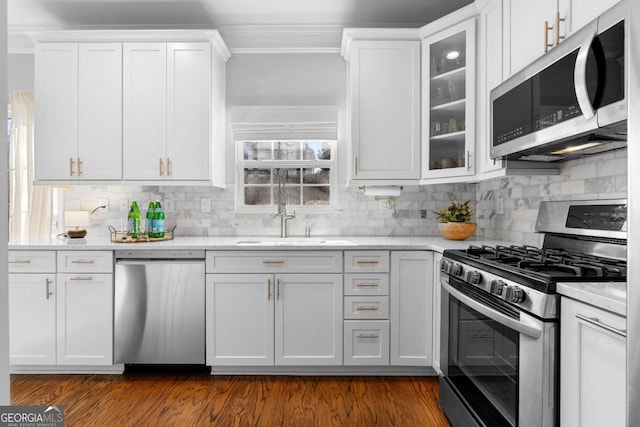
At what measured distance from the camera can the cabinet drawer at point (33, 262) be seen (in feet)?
9.29

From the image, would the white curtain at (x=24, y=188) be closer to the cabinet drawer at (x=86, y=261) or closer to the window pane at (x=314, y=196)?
the cabinet drawer at (x=86, y=261)

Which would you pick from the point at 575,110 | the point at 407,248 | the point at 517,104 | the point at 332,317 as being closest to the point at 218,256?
the point at 332,317

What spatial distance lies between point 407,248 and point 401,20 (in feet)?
6.06

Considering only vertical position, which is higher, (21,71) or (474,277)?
(21,71)

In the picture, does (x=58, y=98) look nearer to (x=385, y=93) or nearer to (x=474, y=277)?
(x=385, y=93)

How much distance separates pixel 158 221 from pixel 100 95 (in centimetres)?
101

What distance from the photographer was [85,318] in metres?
2.84

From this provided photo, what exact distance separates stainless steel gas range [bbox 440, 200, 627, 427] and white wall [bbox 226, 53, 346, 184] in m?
1.75

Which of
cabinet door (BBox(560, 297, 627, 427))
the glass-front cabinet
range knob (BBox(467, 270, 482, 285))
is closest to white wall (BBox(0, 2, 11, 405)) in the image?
cabinet door (BBox(560, 297, 627, 427))

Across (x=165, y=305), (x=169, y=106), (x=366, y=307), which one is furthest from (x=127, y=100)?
(x=366, y=307)

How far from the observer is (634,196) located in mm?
797

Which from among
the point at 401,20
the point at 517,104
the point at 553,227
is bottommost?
the point at 553,227

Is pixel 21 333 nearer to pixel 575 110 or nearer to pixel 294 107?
pixel 294 107

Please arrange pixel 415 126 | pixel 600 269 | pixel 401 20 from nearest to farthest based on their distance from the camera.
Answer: pixel 600 269 < pixel 415 126 < pixel 401 20
